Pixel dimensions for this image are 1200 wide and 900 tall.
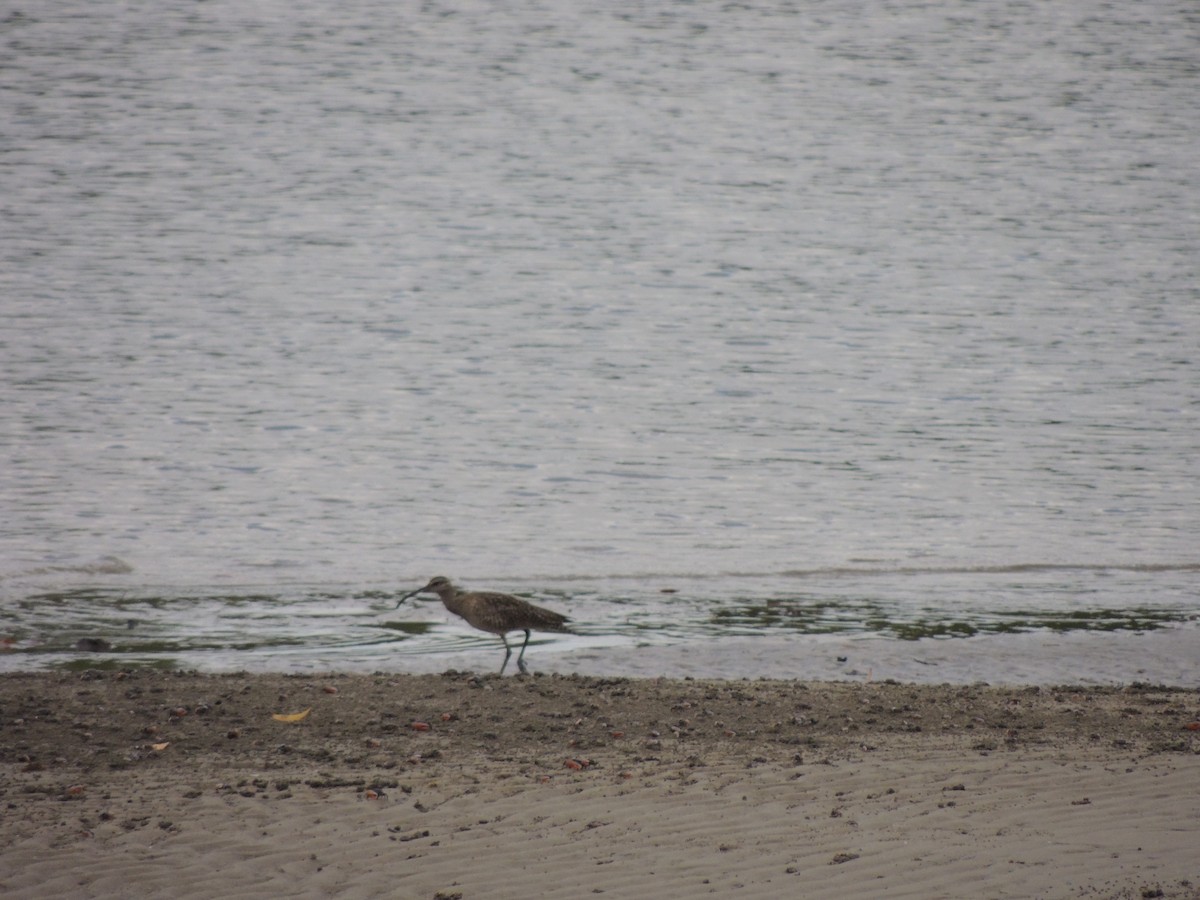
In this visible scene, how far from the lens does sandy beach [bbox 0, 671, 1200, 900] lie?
19.2 feet

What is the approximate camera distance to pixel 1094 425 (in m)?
24.3

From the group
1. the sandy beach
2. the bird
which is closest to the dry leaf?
the sandy beach

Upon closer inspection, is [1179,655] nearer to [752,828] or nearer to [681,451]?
[752,828]

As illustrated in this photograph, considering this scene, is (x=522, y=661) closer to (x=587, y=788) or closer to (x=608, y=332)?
(x=587, y=788)

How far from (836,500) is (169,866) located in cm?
1286

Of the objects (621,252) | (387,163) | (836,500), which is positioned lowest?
(836,500)

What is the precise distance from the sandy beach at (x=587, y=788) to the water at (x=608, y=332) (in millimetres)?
1466

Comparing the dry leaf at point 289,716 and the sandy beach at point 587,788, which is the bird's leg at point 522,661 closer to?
the sandy beach at point 587,788

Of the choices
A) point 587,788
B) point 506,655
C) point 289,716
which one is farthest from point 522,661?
point 587,788

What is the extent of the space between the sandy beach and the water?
4.81ft

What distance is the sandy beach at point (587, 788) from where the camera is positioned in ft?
19.2

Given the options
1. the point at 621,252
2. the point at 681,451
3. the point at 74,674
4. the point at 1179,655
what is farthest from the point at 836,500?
the point at 621,252

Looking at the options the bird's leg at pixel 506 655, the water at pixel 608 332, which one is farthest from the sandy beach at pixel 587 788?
the water at pixel 608 332

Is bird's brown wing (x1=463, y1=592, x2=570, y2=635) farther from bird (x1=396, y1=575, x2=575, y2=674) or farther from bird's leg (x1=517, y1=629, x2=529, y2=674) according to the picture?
bird's leg (x1=517, y1=629, x2=529, y2=674)
